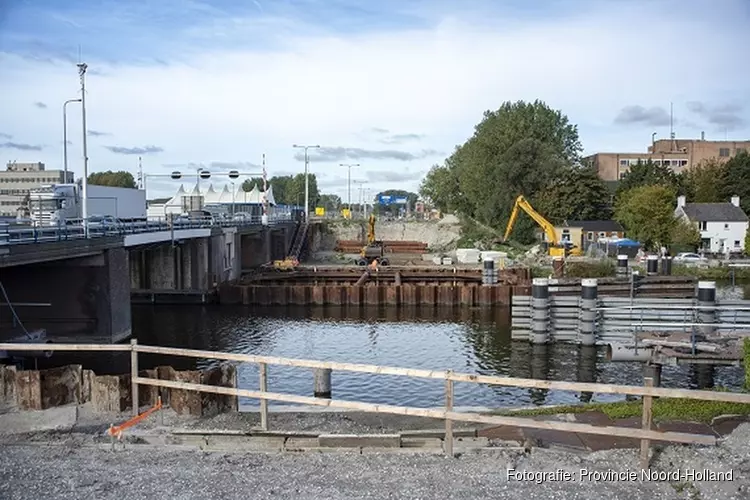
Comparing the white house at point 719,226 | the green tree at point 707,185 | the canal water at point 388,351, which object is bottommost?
the canal water at point 388,351

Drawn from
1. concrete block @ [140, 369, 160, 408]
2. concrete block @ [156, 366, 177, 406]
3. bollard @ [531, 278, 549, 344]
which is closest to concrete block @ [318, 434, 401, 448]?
concrete block @ [156, 366, 177, 406]

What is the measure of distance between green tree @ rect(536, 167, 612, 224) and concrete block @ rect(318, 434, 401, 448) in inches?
2862

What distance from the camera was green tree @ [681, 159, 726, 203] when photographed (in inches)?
3536

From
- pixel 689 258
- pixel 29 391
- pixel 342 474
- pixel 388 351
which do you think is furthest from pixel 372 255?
pixel 342 474

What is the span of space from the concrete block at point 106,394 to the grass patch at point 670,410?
8184mm

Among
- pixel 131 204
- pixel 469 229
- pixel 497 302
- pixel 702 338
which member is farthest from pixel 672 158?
pixel 702 338

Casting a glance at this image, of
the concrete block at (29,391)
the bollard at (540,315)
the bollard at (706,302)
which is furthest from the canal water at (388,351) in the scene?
the concrete block at (29,391)

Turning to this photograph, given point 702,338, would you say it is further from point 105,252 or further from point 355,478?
point 105,252

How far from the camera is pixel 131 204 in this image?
49.5 metres

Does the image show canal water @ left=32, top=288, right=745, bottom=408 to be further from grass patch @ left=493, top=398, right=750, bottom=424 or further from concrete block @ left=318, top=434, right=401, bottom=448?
concrete block @ left=318, top=434, right=401, bottom=448

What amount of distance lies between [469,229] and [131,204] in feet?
164

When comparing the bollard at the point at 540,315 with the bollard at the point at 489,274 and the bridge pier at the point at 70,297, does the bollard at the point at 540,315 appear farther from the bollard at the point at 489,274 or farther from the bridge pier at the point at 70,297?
the bridge pier at the point at 70,297

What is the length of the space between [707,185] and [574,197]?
24093 millimetres

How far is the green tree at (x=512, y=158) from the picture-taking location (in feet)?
270
